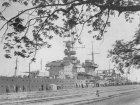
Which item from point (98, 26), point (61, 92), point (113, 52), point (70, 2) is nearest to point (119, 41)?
point (113, 52)

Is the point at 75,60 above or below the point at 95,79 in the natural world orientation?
above

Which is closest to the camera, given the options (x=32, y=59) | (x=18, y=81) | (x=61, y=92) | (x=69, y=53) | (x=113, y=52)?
(x=32, y=59)

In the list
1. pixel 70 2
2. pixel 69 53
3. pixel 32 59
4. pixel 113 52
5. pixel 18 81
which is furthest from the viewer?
pixel 69 53

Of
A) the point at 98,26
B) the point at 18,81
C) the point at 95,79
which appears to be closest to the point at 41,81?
the point at 18,81

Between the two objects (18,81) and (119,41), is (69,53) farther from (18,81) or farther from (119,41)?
(119,41)

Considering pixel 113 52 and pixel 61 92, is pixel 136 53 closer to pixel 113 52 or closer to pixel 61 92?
pixel 113 52

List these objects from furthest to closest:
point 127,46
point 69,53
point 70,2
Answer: point 69,53, point 127,46, point 70,2

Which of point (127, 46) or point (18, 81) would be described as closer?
point (127, 46)

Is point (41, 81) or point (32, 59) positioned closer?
point (32, 59)

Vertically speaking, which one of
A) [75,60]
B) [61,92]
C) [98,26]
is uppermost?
[75,60]
